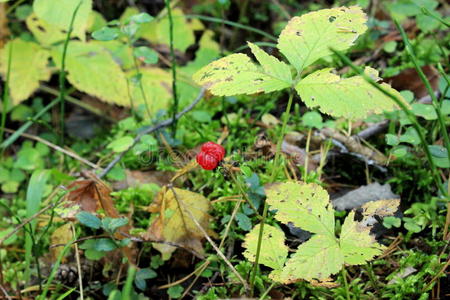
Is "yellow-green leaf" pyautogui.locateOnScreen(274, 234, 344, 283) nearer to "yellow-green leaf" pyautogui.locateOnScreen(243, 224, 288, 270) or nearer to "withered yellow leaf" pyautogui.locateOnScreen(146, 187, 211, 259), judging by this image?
"yellow-green leaf" pyautogui.locateOnScreen(243, 224, 288, 270)

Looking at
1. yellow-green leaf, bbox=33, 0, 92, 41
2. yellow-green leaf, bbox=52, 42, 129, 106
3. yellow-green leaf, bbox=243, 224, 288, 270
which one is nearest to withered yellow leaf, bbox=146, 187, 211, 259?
yellow-green leaf, bbox=243, 224, 288, 270

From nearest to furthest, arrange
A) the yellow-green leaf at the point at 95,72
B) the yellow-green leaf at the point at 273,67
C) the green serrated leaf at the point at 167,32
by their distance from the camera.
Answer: the yellow-green leaf at the point at 273,67 < the yellow-green leaf at the point at 95,72 < the green serrated leaf at the point at 167,32

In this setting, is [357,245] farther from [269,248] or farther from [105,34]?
[105,34]

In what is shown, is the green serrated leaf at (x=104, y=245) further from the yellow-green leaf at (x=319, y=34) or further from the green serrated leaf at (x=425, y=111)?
the green serrated leaf at (x=425, y=111)

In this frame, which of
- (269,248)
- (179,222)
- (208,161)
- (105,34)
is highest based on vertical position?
(105,34)

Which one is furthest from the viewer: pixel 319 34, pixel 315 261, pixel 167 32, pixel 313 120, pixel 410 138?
pixel 167 32

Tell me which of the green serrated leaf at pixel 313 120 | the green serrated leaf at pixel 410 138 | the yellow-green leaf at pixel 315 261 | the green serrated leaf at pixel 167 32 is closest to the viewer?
the yellow-green leaf at pixel 315 261

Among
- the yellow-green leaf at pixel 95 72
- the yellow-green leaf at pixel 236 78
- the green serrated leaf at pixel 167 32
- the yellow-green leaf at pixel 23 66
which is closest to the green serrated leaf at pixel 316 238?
the yellow-green leaf at pixel 236 78

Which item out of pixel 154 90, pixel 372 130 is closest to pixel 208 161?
pixel 372 130
